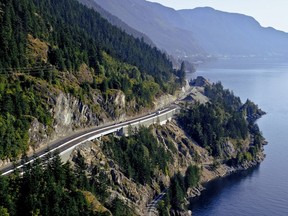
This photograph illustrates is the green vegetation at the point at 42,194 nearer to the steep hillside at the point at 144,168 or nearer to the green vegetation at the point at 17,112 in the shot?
the steep hillside at the point at 144,168

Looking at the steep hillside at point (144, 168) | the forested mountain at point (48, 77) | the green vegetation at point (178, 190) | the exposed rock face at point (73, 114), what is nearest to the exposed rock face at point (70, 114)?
the exposed rock face at point (73, 114)

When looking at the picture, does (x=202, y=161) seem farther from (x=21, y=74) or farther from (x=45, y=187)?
(x=45, y=187)

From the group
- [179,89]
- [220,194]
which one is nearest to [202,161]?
[220,194]

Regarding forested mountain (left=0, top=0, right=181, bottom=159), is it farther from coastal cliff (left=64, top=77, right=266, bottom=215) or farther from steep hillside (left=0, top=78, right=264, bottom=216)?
coastal cliff (left=64, top=77, right=266, bottom=215)

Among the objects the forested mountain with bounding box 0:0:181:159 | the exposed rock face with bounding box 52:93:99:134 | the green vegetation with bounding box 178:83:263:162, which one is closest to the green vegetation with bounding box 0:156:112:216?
the forested mountain with bounding box 0:0:181:159

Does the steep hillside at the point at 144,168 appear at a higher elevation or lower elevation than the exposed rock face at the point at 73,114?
lower
